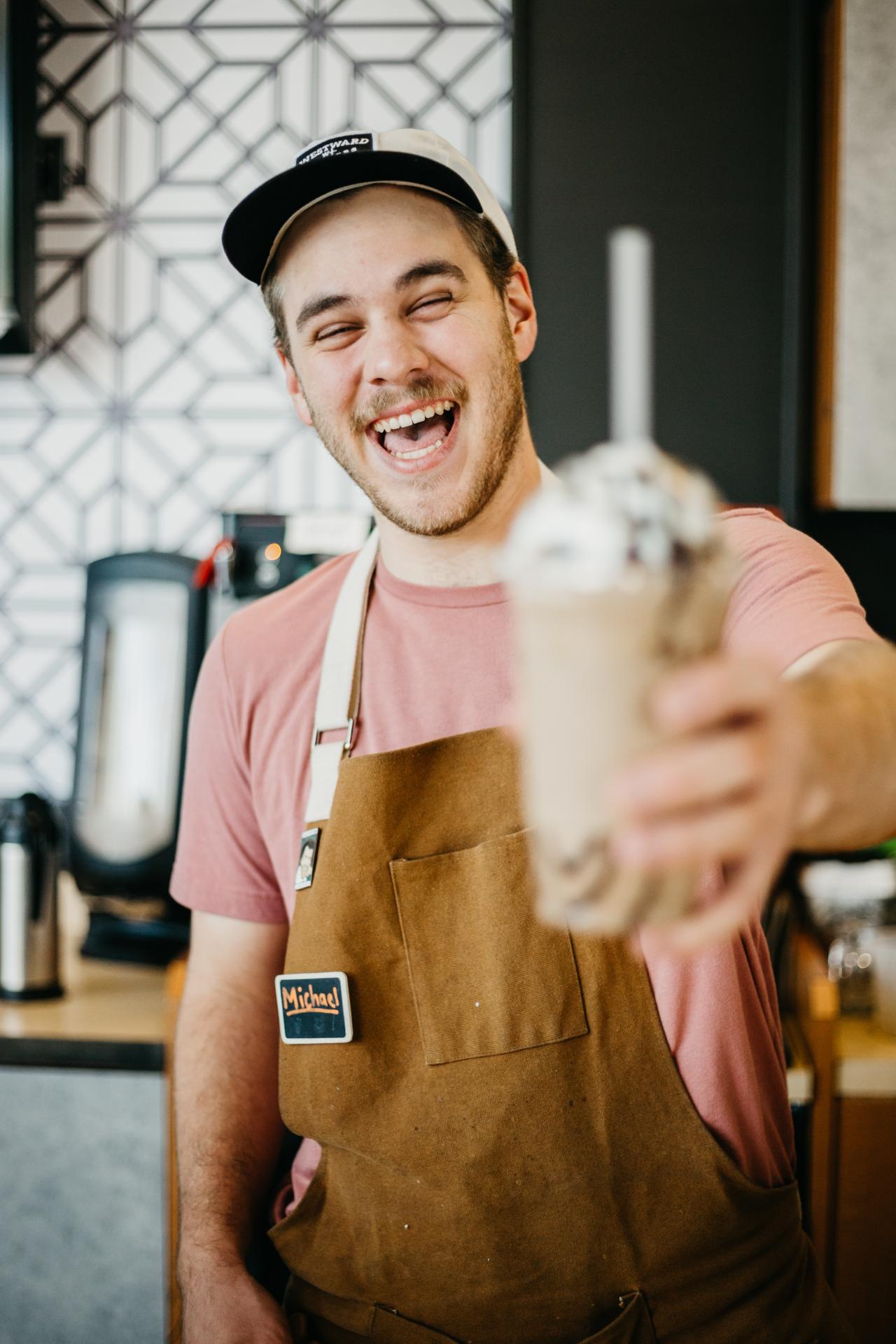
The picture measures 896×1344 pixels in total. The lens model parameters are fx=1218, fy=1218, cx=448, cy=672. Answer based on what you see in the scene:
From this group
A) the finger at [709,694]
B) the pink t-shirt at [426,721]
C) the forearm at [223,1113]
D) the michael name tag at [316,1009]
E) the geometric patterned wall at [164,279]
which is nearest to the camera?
the finger at [709,694]

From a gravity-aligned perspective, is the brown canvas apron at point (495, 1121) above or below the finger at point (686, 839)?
below

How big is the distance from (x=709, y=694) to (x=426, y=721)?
0.76m

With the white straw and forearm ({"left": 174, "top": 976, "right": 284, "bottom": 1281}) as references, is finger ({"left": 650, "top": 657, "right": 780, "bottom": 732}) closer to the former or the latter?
forearm ({"left": 174, "top": 976, "right": 284, "bottom": 1281})

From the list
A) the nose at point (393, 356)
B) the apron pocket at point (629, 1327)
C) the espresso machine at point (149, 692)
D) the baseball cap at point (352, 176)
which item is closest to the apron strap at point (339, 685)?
the nose at point (393, 356)

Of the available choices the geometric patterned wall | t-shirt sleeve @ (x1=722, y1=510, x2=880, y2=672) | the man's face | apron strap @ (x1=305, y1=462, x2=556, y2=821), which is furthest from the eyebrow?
the geometric patterned wall

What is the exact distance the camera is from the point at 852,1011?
1889 mm

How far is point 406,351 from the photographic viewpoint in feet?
3.98

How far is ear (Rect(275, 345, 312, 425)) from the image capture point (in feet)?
4.42

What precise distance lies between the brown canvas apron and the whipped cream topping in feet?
2.06

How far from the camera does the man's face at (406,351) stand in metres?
1.22

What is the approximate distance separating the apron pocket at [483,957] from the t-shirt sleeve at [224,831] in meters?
0.28

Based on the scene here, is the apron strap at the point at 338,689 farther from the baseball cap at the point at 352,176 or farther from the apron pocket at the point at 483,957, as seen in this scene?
the baseball cap at the point at 352,176

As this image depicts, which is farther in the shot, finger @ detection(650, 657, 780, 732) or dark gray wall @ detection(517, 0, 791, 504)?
dark gray wall @ detection(517, 0, 791, 504)

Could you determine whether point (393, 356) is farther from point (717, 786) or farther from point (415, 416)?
point (717, 786)
